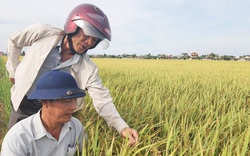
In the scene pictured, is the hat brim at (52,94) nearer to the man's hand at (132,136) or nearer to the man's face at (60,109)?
the man's face at (60,109)

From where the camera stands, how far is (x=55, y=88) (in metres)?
1.40

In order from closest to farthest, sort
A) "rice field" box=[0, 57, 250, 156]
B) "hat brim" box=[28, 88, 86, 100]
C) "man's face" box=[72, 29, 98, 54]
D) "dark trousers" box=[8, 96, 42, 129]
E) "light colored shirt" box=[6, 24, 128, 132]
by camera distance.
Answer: "hat brim" box=[28, 88, 86, 100] < "rice field" box=[0, 57, 250, 156] < "man's face" box=[72, 29, 98, 54] < "light colored shirt" box=[6, 24, 128, 132] < "dark trousers" box=[8, 96, 42, 129]

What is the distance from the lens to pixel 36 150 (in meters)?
1.46

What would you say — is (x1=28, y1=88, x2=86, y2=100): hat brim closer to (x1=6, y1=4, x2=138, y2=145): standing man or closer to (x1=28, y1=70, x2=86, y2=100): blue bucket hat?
(x1=28, y1=70, x2=86, y2=100): blue bucket hat

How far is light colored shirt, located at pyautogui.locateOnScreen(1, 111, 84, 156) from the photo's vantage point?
1.39 meters

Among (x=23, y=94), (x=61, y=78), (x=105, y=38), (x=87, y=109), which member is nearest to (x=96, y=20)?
(x=105, y=38)

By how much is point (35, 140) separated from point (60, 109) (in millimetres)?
221

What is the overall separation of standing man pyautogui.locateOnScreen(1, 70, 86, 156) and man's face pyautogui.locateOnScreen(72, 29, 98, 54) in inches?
19.7

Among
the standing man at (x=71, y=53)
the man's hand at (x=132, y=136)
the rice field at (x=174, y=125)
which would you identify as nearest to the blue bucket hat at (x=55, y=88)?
the rice field at (x=174, y=125)

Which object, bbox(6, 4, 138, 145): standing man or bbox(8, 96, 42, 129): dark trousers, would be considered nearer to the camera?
bbox(6, 4, 138, 145): standing man

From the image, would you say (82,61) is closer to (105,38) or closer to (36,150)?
(105,38)

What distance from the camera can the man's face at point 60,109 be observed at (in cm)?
142

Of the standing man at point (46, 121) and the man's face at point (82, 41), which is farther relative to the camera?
the man's face at point (82, 41)

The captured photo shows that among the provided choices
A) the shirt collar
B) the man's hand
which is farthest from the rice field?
the shirt collar
